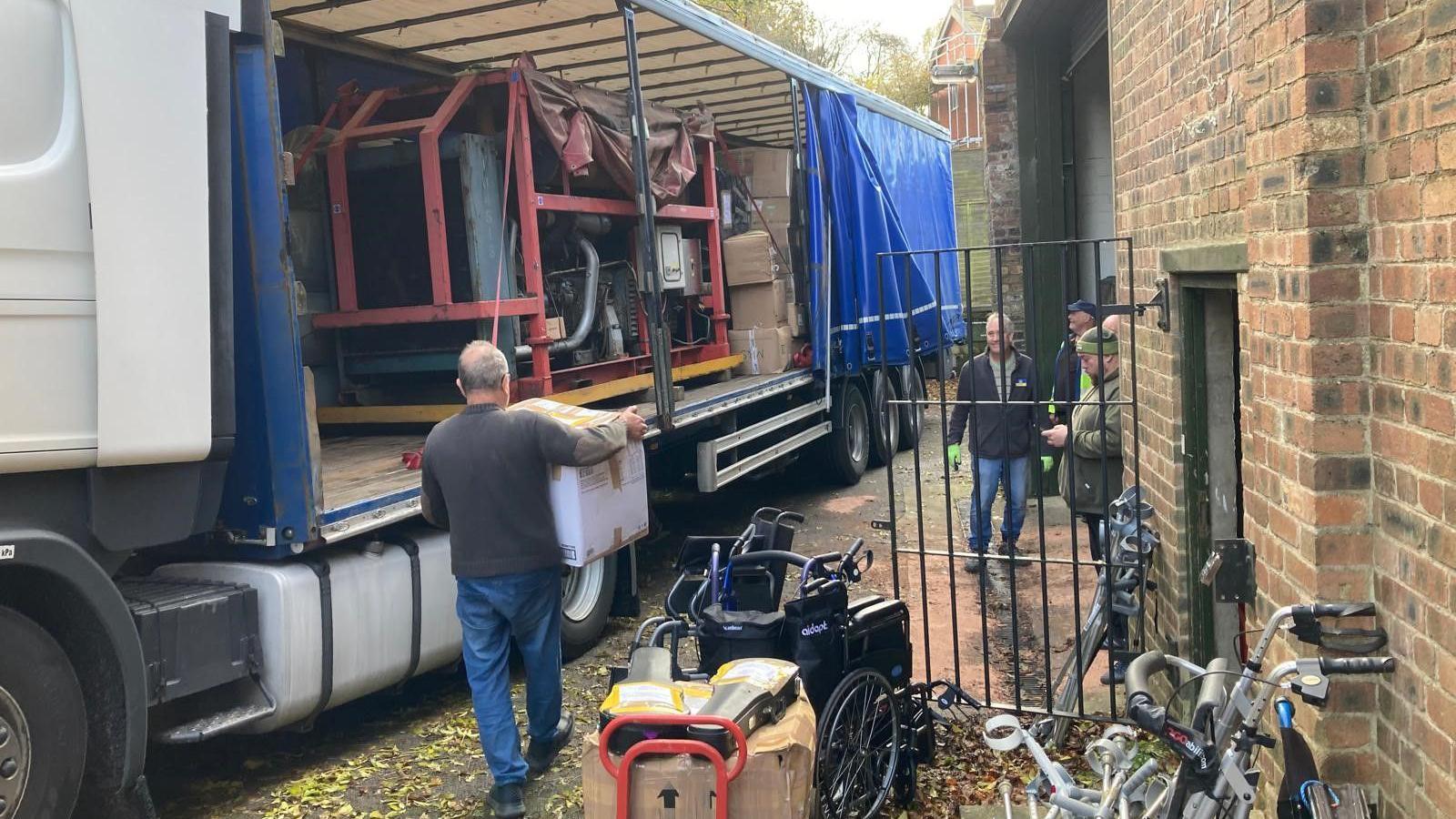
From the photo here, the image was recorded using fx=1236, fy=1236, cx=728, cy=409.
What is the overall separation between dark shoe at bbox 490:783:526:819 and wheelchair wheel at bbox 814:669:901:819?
48.1 inches

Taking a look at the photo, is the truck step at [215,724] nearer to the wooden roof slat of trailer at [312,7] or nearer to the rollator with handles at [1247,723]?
the rollator with handles at [1247,723]

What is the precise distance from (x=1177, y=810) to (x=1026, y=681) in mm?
3177

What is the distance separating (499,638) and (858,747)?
1.40 m

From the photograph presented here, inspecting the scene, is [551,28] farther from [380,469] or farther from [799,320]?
[799,320]

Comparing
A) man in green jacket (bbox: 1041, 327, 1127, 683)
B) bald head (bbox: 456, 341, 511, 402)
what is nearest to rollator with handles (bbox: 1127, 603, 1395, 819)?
bald head (bbox: 456, 341, 511, 402)

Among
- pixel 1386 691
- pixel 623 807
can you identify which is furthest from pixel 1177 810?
pixel 623 807

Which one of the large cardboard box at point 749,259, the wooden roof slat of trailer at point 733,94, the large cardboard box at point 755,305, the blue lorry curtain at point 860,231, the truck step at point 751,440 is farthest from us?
the blue lorry curtain at point 860,231

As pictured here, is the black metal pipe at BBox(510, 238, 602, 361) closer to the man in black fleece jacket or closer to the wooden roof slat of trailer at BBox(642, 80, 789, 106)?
the man in black fleece jacket

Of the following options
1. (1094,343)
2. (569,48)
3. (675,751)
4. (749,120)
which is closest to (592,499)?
(675,751)

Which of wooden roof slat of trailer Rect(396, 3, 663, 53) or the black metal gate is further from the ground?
wooden roof slat of trailer Rect(396, 3, 663, 53)

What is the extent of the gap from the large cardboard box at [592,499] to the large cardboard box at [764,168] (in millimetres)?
5355

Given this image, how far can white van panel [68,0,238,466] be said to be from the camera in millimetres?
3887

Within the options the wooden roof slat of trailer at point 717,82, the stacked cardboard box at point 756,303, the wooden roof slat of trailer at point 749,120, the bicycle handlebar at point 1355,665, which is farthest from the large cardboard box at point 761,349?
the bicycle handlebar at point 1355,665

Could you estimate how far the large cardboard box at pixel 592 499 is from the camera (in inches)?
183
